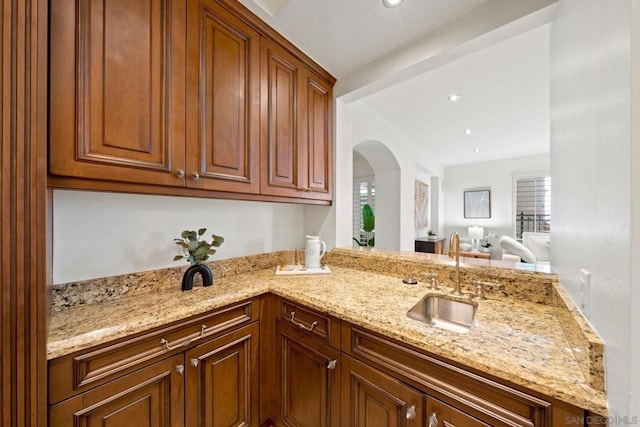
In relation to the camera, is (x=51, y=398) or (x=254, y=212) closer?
(x=51, y=398)

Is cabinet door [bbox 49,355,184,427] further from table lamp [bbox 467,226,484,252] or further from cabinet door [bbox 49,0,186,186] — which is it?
table lamp [bbox 467,226,484,252]

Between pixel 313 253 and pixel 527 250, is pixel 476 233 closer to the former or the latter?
pixel 527 250

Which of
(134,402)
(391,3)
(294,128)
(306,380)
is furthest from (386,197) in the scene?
(134,402)

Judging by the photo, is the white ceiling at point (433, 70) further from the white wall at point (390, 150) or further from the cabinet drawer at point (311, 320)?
the cabinet drawer at point (311, 320)

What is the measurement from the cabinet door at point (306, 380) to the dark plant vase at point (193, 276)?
485mm

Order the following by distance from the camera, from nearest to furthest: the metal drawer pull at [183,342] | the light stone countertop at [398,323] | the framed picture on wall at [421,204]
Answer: the light stone countertop at [398,323], the metal drawer pull at [183,342], the framed picture on wall at [421,204]

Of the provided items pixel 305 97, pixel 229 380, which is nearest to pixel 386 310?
pixel 229 380

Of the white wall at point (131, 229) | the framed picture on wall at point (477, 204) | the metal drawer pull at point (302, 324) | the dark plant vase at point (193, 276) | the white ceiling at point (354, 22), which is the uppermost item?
the white ceiling at point (354, 22)

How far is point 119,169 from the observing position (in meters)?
0.92

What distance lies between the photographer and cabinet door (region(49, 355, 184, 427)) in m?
0.78

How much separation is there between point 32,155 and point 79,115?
0.86ft

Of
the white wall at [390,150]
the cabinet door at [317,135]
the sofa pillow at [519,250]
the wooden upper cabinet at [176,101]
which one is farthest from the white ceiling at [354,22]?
the sofa pillow at [519,250]

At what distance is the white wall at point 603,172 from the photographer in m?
0.47

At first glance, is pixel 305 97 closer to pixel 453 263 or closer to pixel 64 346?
pixel 453 263
